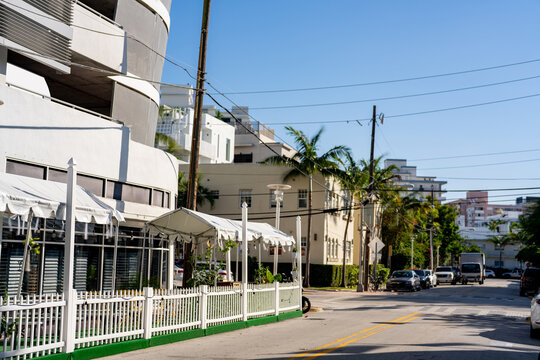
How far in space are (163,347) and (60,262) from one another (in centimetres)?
667

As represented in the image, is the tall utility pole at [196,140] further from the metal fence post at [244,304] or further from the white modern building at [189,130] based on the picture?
the white modern building at [189,130]

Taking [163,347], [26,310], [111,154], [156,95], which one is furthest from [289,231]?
[26,310]

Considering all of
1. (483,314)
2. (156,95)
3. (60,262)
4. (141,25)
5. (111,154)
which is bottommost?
(483,314)

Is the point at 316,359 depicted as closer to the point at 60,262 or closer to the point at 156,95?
the point at 60,262

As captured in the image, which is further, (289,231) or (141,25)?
(289,231)

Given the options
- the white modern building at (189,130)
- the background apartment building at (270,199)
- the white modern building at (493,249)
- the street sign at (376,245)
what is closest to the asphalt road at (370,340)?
the street sign at (376,245)

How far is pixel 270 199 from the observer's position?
158 ft

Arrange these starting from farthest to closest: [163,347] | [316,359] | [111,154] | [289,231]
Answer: [289,231] → [111,154] → [163,347] → [316,359]

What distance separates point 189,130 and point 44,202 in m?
48.8

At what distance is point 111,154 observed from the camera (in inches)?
803

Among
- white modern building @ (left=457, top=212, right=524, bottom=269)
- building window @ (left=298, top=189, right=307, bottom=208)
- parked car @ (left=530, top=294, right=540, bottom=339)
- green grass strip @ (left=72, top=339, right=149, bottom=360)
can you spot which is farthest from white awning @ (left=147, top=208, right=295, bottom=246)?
white modern building @ (left=457, top=212, right=524, bottom=269)

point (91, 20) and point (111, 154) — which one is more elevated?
point (91, 20)

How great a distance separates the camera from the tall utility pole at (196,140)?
64.1 ft

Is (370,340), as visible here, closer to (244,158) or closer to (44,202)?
(44,202)
